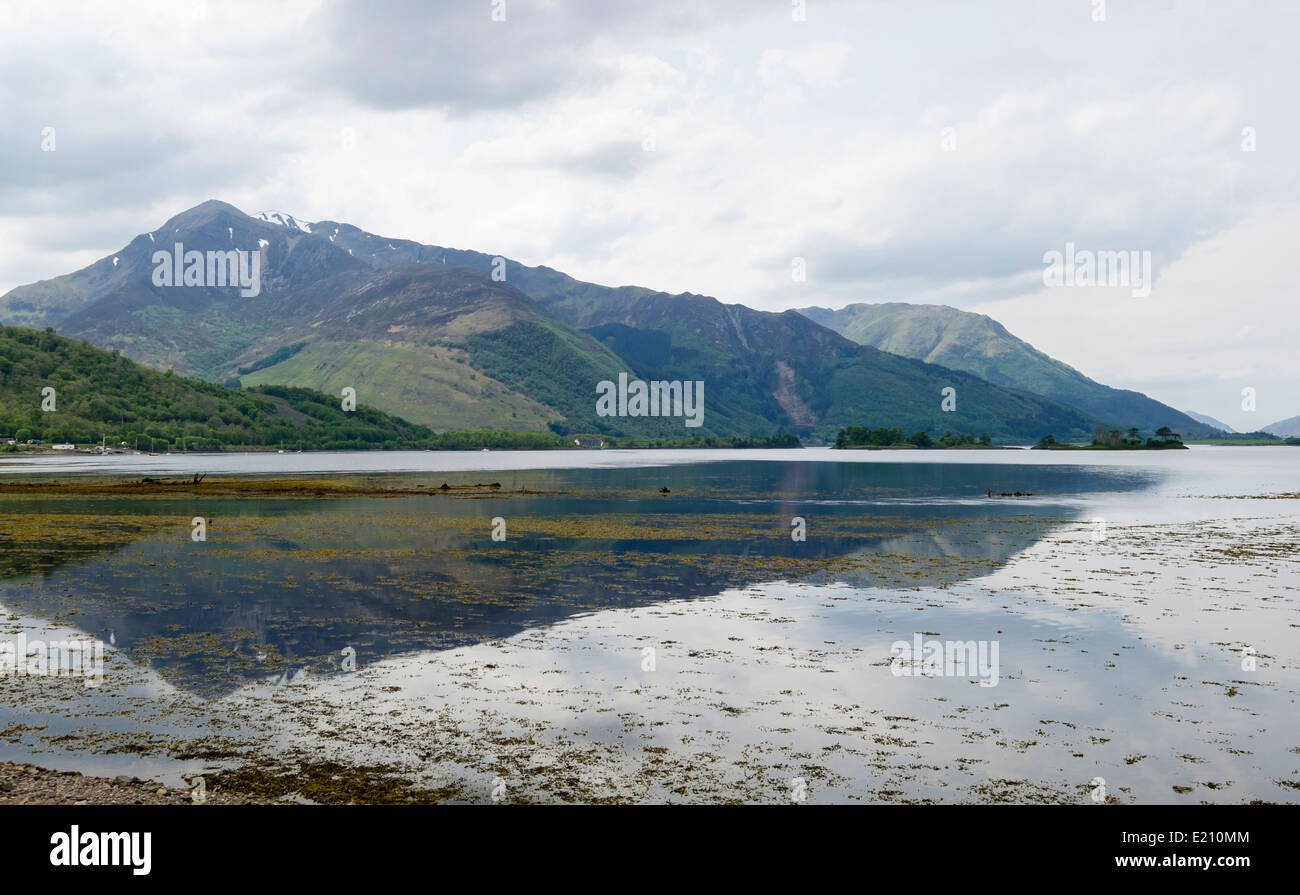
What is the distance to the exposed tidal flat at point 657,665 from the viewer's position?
16.7 m

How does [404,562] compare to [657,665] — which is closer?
[657,665]

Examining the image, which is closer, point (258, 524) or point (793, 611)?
point (793, 611)

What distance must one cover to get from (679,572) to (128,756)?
29.7 metres

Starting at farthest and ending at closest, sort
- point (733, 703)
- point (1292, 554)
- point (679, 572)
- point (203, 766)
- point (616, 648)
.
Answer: point (1292, 554) < point (679, 572) < point (616, 648) < point (733, 703) < point (203, 766)

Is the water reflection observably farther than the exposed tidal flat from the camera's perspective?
Yes

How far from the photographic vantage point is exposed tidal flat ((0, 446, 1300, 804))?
1672 centimetres

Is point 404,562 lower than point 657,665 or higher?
higher

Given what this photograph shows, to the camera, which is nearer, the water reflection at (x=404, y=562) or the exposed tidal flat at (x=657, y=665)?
the exposed tidal flat at (x=657, y=665)

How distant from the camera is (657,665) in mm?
25375
